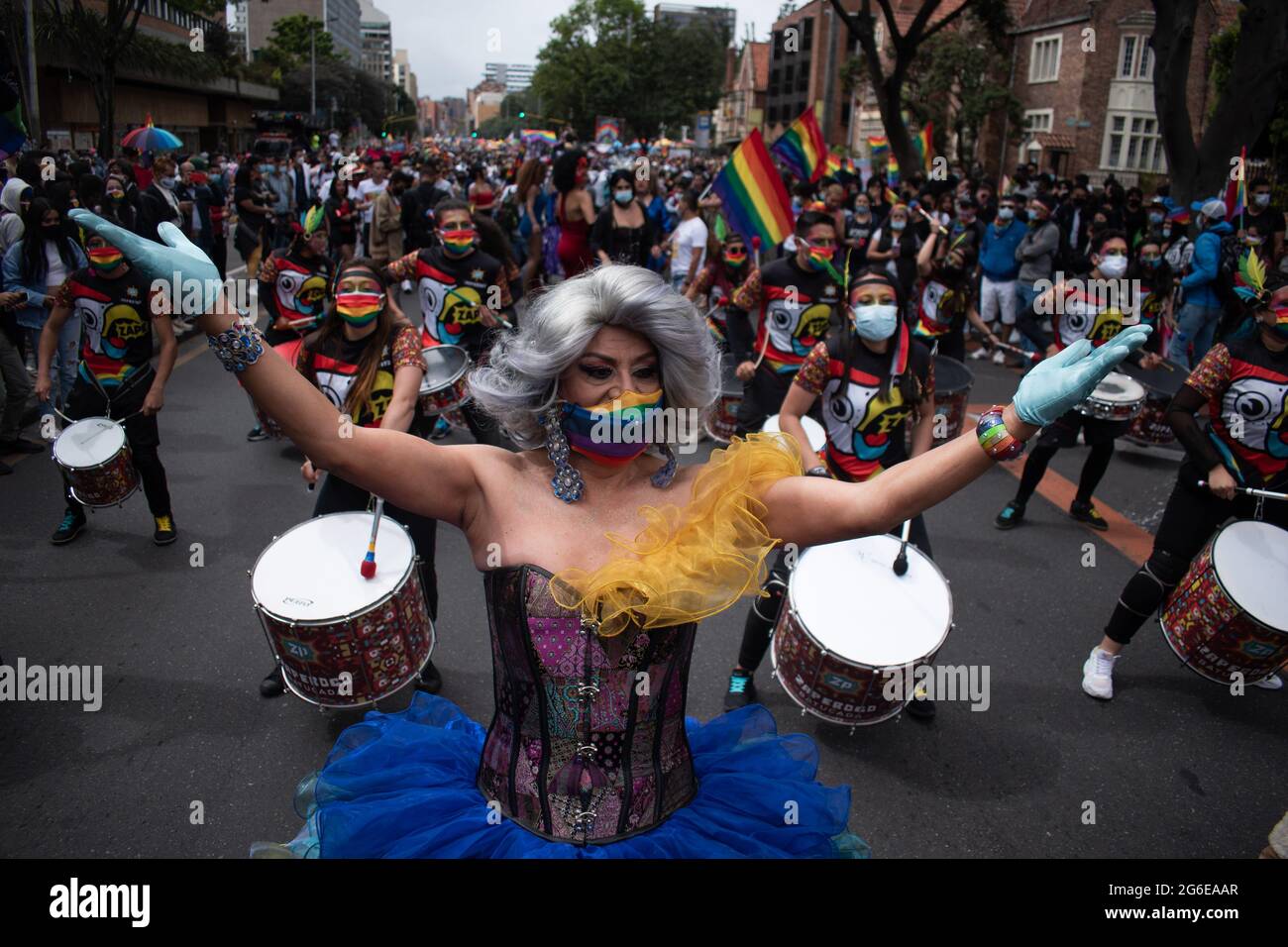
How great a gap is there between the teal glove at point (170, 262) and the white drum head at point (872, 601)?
8.61 ft

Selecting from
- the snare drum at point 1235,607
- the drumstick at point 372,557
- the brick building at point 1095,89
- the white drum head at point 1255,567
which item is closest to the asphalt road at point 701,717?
the snare drum at point 1235,607

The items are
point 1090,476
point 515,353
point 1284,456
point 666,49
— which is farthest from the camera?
point 666,49

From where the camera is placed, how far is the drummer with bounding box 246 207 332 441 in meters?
7.41

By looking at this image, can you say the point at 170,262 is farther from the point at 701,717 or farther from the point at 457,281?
the point at 457,281

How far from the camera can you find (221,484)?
719cm

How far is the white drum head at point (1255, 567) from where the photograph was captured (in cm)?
386

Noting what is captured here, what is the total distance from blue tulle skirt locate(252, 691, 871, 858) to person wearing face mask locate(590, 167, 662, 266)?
8.67 meters

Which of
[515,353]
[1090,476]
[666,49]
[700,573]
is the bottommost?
[1090,476]

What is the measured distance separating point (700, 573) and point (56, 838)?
2931mm

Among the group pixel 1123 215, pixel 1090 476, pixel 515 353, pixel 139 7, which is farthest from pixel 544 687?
pixel 1123 215

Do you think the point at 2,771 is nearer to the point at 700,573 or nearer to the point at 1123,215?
the point at 700,573

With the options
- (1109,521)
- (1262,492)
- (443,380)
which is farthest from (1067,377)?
(1109,521)

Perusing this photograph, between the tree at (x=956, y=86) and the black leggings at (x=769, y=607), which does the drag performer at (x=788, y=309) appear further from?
the tree at (x=956, y=86)

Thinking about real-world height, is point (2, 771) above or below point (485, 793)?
below
